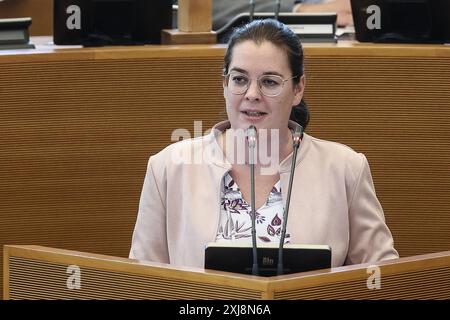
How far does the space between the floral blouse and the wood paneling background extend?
1.19 m

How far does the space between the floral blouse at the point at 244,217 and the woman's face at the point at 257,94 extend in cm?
18

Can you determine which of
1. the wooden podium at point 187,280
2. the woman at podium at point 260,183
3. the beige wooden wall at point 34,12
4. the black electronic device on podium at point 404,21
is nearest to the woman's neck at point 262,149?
the woman at podium at point 260,183

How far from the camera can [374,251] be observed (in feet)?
9.90

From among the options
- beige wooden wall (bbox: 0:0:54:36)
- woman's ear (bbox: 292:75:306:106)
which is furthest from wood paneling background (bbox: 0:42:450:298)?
beige wooden wall (bbox: 0:0:54:36)

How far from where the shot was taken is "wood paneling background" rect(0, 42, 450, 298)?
412 cm

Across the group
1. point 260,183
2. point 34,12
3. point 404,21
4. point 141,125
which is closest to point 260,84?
point 260,183

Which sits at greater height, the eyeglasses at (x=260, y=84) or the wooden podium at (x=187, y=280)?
the eyeglasses at (x=260, y=84)

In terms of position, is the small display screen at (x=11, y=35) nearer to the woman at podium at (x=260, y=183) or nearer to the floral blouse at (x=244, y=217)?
the woman at podium at (x=260, y=183)

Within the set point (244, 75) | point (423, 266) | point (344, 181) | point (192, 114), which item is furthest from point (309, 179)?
point (192, 114)

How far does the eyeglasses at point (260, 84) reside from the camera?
2.95 metres

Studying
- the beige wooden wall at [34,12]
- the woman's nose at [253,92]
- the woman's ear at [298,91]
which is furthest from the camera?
the beige wooden wall at [34,12]

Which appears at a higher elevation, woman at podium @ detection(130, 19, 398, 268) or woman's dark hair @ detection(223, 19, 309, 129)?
woman's dark hair @ detection(223, 19, 309, 129)

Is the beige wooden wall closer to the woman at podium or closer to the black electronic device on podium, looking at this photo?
the black electronic device on podium
